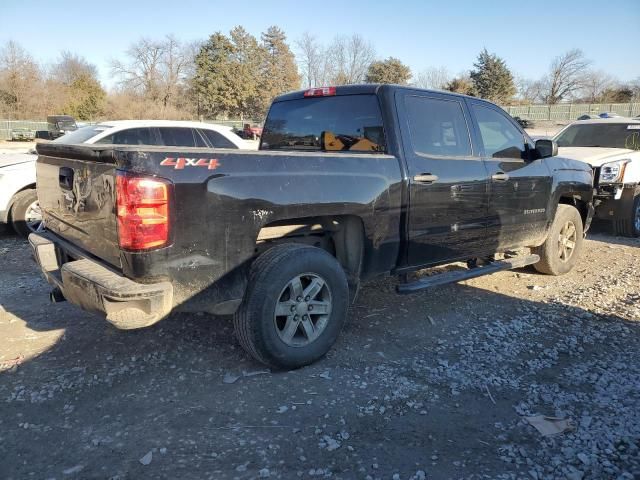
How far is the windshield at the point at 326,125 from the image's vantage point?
4.07 m

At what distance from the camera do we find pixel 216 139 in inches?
317

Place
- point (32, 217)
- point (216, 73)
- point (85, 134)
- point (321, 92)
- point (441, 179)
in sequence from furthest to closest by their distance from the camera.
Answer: point (216, 73), point (85, 134), point (32, 217), point (321, 92), point (441, 179)

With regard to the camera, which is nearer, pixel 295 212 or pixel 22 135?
pixel 295 212

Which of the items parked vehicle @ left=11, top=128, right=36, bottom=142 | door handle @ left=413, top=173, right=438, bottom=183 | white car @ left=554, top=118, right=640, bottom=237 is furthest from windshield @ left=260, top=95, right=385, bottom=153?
parked vehicle @ left=11, top=128, right=36, bottom=142

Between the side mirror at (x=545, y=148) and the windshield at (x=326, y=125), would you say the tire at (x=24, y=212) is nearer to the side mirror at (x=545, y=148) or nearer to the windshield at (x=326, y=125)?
the windshield at (x=326, y=125)

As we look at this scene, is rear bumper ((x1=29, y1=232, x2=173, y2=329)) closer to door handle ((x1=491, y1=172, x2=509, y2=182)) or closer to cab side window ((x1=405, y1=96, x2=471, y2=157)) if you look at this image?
cab side window ((x1=405, y1=96, x2=471, y2=157))

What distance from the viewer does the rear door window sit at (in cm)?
799

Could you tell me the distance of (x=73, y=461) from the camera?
2.57 m

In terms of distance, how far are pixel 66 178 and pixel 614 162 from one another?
7.43 m

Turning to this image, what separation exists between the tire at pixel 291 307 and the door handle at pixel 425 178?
1.00 m

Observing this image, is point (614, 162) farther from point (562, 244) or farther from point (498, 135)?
point (498, 135)

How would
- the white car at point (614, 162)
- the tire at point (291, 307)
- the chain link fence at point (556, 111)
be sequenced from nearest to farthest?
the tire at point (291, 307) < the white car at point (614, 162) < the chain link fence at point (556, 111)

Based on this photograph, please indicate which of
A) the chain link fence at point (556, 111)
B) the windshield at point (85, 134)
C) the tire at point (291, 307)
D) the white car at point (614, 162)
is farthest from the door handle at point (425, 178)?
the chain link fence at point (556, 111)

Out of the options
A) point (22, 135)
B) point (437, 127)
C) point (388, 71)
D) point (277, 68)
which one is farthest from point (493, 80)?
point (437, 127)
